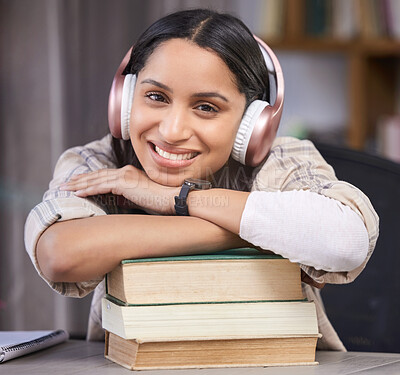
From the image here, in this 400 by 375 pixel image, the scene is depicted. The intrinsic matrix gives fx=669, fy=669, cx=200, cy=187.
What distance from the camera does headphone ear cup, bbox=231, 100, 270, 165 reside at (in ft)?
3.01

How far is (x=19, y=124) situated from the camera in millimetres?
1896

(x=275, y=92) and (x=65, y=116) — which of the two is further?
(x=65, y=116)

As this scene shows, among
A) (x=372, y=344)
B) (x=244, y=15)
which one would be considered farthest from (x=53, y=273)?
(x=244, y=15)

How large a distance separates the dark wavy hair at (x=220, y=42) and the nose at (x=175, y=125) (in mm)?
94

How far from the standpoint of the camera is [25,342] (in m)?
0.91

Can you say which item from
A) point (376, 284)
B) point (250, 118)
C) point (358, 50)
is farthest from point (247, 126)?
point (358, 50)

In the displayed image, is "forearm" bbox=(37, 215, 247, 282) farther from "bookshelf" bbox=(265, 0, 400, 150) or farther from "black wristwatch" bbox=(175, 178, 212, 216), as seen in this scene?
"bookshelf" bbox=(265, 0, 400, 150)

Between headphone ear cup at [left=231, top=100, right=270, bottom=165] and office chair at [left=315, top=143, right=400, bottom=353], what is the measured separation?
46 cm

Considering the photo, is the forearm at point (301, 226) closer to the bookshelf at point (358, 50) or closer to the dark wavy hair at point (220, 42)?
the dark wavy hair at point (220, 42)

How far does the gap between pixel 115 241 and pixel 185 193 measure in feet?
0.41

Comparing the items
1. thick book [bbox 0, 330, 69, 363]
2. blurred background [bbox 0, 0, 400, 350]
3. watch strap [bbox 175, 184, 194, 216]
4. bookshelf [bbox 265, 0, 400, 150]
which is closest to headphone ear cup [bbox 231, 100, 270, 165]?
watch strap [bbox 175, 184, 194, 216]

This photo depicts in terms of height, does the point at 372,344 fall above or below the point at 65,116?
below

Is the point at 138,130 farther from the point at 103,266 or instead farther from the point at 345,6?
the point at 345,6

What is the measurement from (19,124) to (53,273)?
1155mm
